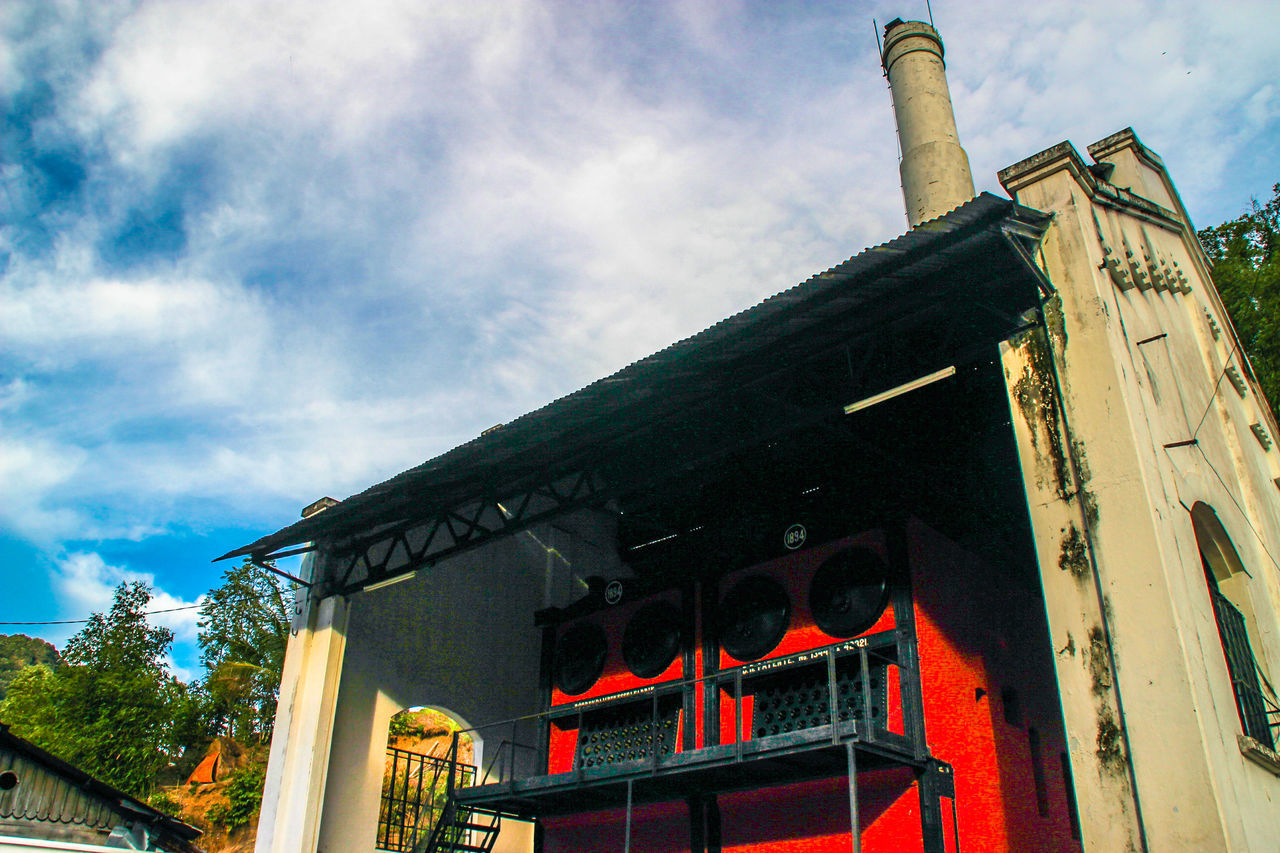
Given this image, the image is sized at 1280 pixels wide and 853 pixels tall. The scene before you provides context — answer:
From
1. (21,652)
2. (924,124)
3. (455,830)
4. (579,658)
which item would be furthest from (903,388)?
(21,652)

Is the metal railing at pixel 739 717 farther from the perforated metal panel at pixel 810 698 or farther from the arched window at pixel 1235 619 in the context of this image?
the arched window at pixel 1235 619

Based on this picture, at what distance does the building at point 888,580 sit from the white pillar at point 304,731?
0.04 m

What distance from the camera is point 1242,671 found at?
30.3 feet

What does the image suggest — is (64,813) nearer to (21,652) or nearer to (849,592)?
(849,592)

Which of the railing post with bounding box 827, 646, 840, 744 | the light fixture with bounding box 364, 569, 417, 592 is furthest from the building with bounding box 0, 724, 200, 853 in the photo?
the railing post with bounding box 827, 646, 840, 744

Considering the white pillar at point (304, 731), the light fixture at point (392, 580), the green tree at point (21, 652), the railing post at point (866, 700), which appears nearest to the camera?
the railing post at point (866, 700)

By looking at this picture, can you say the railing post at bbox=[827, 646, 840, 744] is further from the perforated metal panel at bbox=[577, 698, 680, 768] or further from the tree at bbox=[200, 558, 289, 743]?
the tree at bbox=[200, 558, 289, 743]

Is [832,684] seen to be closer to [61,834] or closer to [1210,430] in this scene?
[1210,430]

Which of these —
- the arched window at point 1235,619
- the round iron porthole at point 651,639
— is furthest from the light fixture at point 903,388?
the round iron porthole at point 651,639

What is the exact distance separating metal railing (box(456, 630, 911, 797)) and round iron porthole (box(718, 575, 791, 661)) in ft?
1.32

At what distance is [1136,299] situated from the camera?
10148mm

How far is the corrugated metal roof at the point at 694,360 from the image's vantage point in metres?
8.43

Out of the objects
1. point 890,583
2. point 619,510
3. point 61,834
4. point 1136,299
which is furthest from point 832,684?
point 61,834

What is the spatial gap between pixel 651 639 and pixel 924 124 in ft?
48.9
